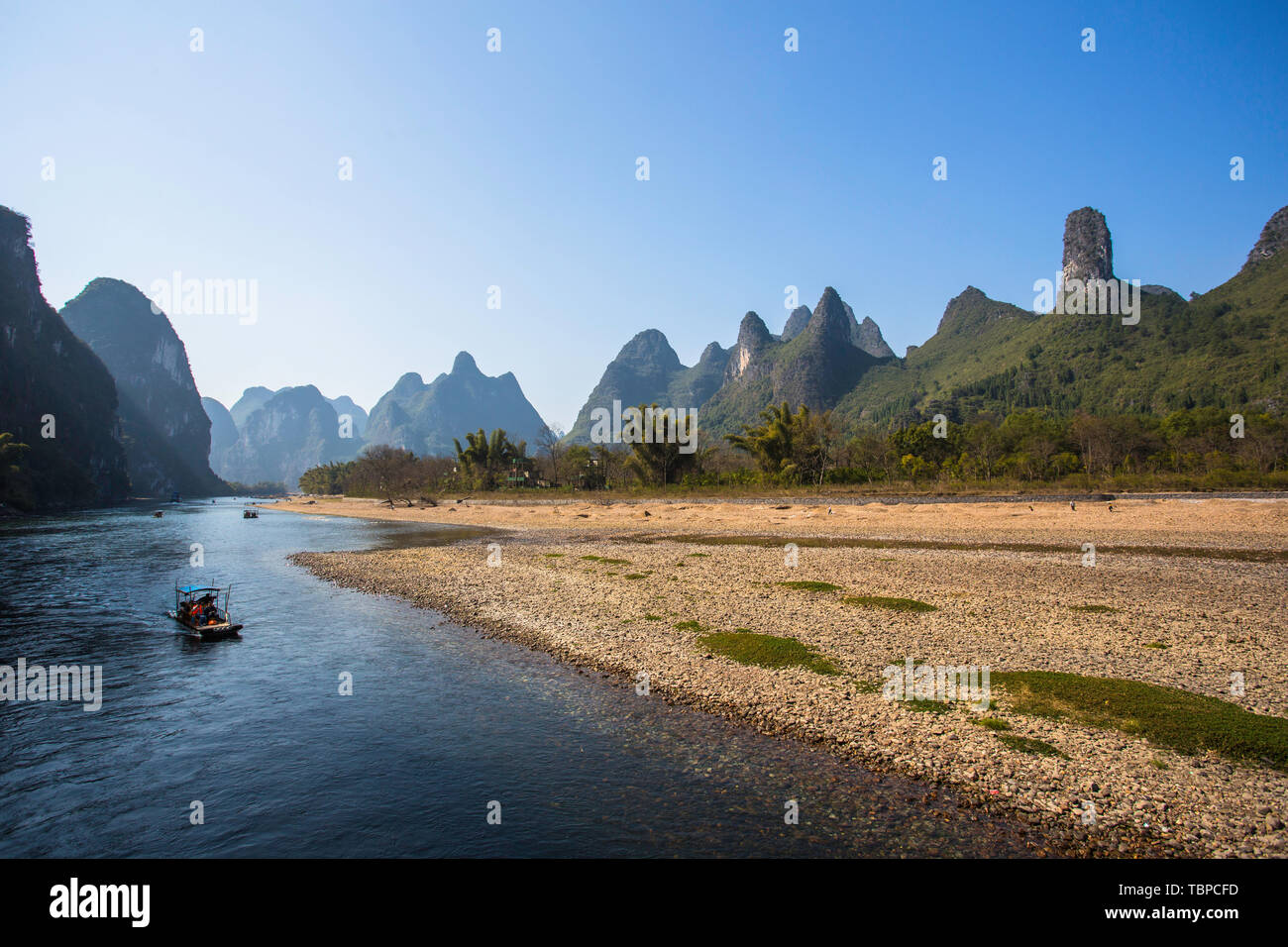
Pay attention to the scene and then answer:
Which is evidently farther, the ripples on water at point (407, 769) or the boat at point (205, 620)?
the boat at point (205, 620)

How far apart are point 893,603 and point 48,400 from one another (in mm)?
178282

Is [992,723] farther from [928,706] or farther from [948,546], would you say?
[948,546]

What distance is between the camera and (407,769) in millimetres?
9977

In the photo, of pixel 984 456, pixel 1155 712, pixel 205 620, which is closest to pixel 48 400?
pixel 205 620

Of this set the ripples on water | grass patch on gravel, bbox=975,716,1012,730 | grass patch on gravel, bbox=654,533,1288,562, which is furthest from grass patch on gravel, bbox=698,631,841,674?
grass patch on gravel, bbox=654,533,1288,562

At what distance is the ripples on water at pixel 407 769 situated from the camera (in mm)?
7793

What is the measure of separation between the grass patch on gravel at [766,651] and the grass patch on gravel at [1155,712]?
3526mm

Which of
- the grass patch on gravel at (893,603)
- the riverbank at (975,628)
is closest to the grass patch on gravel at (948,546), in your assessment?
the riverbank at (975,628)

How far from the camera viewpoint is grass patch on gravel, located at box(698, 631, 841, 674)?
13.1 metres

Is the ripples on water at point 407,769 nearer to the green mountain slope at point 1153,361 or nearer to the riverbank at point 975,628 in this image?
the riverbank at point 975,628
